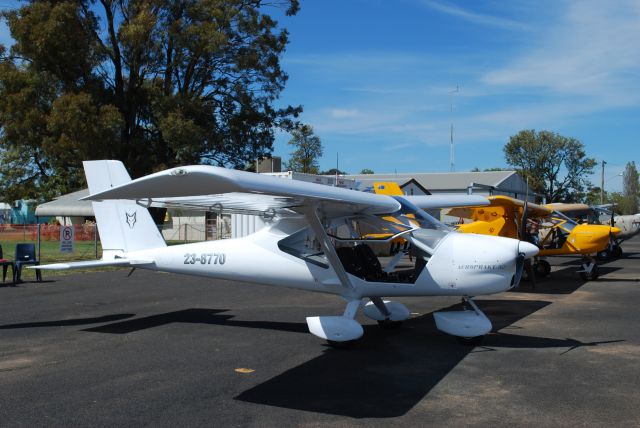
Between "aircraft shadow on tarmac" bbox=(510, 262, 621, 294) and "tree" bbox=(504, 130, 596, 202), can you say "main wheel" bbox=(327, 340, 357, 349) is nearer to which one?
"aircraft shadow on tarmac" bbox=(510, 262, 621, 294)

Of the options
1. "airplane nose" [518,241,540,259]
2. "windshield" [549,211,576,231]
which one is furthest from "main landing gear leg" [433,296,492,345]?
"windshield" [549,211,576,231]

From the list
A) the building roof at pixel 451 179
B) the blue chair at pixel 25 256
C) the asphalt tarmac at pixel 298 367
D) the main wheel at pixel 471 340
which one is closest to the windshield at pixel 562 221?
the asphalt tarmac at pixel 298 367

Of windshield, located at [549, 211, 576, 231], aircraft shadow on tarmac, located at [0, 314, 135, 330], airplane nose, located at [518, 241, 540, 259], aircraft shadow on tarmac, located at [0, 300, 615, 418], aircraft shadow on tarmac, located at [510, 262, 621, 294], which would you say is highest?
windshield, located at [549, 211, 576, 231]

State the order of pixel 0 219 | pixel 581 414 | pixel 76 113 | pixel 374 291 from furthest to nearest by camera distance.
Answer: pixel 0 219 → pixel 76 113 → pixel 374 291 → pixel 581 414

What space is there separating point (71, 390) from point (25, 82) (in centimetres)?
2506

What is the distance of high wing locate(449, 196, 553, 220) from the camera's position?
44.9ft

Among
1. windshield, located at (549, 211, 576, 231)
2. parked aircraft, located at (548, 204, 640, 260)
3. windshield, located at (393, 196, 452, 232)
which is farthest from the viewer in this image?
parked aircraft, located at (548, 204, 640, 260)

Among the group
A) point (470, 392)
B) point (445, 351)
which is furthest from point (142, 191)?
point (445, 351)

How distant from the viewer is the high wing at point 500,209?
44.9 ft

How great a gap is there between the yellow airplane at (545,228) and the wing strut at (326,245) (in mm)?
7624

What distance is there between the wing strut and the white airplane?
0.01 m

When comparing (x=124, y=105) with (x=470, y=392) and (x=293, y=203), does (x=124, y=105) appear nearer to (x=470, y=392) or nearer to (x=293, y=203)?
(x=293, y=203)

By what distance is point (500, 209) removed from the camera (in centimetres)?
1485

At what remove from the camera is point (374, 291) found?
7.88 metres
